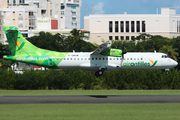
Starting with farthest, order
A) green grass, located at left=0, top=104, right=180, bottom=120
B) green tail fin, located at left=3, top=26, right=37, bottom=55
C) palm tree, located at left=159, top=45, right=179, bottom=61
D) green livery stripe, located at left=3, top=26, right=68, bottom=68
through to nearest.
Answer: palm tree, located at left=159, top=45, right=179, bottom=61 → green tail fin, located at left=3, top=26, right=37, bottom=55 → green livery stripe, located at left=3, top=26, right=68, bottom=68 → green grass, located at left=0, top=104, right=180, bottom=120

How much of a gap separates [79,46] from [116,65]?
188 feet

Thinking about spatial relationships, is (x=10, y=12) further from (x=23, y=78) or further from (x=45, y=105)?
(x=45, y=105)

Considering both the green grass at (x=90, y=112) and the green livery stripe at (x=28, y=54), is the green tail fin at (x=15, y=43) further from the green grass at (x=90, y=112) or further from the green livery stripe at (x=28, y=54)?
the green grass at (x=90, y=112)

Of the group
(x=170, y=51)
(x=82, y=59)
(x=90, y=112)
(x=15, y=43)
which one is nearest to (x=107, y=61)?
(x=82, y=59)

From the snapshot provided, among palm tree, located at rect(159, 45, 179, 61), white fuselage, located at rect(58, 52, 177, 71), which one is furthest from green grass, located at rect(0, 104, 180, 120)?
palm tree, located at rect(159, 45, 179, 61)

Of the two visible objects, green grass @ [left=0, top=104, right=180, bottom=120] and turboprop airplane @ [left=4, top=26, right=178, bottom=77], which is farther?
turboprop airplane @ [left=4, top=26, right=178, bottom=77]

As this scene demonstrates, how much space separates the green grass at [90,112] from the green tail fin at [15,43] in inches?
602

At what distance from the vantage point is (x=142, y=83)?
79.8 metres

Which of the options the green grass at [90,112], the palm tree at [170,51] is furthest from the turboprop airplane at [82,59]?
the palm tree at [170,51]

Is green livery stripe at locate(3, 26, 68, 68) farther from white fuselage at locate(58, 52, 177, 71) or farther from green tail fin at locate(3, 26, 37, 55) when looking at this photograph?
white fuselage at locate(58, 52, 177, 71)

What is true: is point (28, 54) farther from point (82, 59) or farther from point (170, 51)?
point (170, 51)

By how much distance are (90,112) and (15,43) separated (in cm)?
2253

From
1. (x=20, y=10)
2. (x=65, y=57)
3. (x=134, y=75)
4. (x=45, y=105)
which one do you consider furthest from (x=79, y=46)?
(x=20, y=10)

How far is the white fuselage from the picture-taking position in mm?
53562
